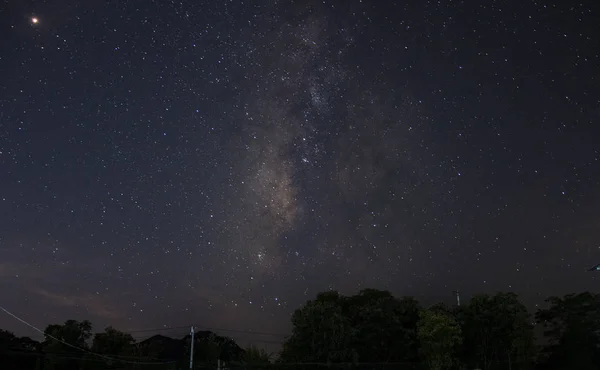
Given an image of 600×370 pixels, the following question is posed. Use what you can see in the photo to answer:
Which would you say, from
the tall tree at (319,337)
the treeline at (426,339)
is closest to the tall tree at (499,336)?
the treeline at (426,339)

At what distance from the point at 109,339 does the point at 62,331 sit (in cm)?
303

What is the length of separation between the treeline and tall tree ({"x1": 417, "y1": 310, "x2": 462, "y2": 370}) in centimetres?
5

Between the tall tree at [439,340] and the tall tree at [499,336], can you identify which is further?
the tall tree at [499,336]

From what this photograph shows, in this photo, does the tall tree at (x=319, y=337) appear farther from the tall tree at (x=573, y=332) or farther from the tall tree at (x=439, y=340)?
the tall tree at (x=573, y=332)

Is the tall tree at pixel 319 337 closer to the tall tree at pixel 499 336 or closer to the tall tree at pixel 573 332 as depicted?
the tall tree at pixel 499 336

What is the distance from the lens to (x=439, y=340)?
31.3 meters

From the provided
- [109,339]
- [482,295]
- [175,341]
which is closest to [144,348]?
[109,339]

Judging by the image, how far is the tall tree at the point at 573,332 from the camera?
31641 millimetres

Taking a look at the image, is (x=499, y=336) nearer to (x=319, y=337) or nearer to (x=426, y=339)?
(x=426, y=339)

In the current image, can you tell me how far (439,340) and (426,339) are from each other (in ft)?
2.67

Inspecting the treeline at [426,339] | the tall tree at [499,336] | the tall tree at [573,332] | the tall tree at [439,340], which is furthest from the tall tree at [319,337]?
the tall tree at [573,332]

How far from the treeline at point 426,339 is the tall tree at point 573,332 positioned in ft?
0.16

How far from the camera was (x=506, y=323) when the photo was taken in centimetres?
3238

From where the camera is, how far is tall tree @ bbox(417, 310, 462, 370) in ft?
101
